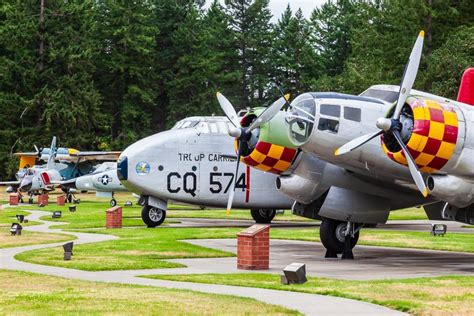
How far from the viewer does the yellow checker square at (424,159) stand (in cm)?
2106

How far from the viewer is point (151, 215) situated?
36938 millimetres

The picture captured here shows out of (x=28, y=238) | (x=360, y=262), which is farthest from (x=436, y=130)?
(x=28, y=238)

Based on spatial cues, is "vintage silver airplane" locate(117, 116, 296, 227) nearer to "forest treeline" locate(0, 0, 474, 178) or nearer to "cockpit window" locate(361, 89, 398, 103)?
"cockpit window" locate(361, 89, 398, 103)

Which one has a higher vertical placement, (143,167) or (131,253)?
(143,167)

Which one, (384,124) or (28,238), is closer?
(384,124)

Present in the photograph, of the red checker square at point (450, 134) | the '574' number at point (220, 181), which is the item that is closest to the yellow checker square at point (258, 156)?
the red checker square at point (450, 134)

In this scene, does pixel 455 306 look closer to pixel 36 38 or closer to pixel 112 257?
pixel 112 257

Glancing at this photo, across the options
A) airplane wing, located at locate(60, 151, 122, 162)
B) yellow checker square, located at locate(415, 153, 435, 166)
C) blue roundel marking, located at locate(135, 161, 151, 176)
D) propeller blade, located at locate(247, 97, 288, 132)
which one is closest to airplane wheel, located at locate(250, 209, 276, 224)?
blue roundel marking, located at locate(135, 161, 151, 176)

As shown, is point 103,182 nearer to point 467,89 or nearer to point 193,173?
point 193,173

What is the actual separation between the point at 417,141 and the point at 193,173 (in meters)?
16.4

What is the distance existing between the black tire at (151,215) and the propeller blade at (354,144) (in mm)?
15534

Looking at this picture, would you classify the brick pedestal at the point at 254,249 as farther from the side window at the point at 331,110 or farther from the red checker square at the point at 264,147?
the red checker square at the point at 264,147

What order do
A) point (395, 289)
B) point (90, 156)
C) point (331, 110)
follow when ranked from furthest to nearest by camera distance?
point (90, 156)
point (331, 110)
point (395, 289)

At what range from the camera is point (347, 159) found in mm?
23406
